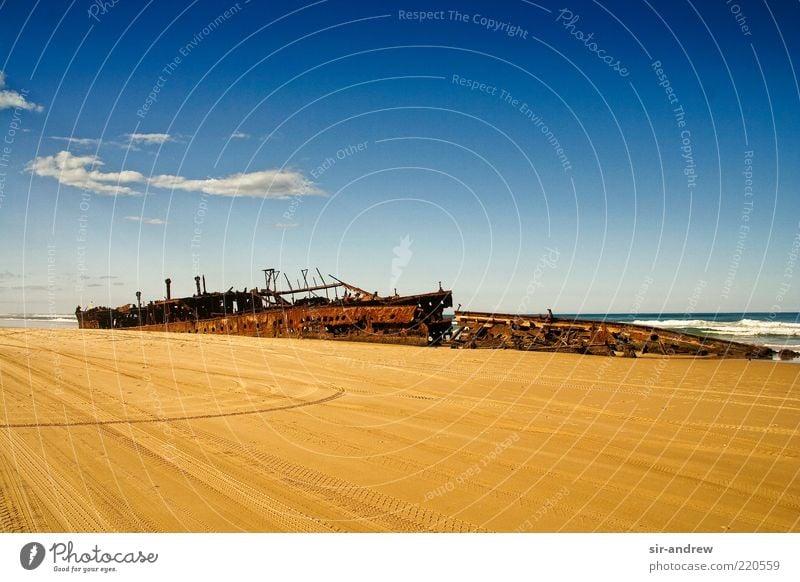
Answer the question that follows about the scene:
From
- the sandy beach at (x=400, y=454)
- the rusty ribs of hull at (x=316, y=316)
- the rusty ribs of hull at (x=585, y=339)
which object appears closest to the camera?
the sandy beach at (x=400, y=454)

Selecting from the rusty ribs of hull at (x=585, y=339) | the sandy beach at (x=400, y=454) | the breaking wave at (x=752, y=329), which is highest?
the rusty ribs of hull at (x=585, y=339)

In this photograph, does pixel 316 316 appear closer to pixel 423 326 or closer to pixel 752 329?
pixel 423 326

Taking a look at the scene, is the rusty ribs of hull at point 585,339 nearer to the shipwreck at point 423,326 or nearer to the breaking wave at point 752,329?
the shipwreck at point 423,326

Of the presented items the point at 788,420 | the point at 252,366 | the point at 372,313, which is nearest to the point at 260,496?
the point at 788,420

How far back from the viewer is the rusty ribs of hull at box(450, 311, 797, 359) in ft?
49.8

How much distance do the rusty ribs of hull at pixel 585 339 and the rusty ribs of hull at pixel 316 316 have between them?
7.78 feet

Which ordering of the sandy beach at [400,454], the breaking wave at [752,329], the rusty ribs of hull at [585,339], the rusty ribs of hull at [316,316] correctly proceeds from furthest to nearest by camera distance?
the breaking wave at [752,329] < the rusty ribs of hull at [316,316] < the rusty ribs of hull at [585,339] < the sandy beach at [400,454]

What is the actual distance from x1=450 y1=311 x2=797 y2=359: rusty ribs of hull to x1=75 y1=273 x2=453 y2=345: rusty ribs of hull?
2.37 metres

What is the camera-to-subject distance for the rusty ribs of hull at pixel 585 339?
49.8 ft

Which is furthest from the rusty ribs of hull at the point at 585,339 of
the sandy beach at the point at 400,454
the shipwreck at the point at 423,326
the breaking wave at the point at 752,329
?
the breaking wave at the point at 752,329

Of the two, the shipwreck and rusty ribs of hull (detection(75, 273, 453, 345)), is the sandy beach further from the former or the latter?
rusty ribs of hull (detection(75, 273, 453, 345))

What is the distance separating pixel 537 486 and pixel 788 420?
5186mm

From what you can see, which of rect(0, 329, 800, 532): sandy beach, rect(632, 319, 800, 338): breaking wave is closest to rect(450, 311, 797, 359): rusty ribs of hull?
rect(0, 329, 800, 532): sandy beach

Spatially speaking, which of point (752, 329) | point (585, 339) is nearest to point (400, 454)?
point (585, 339)
